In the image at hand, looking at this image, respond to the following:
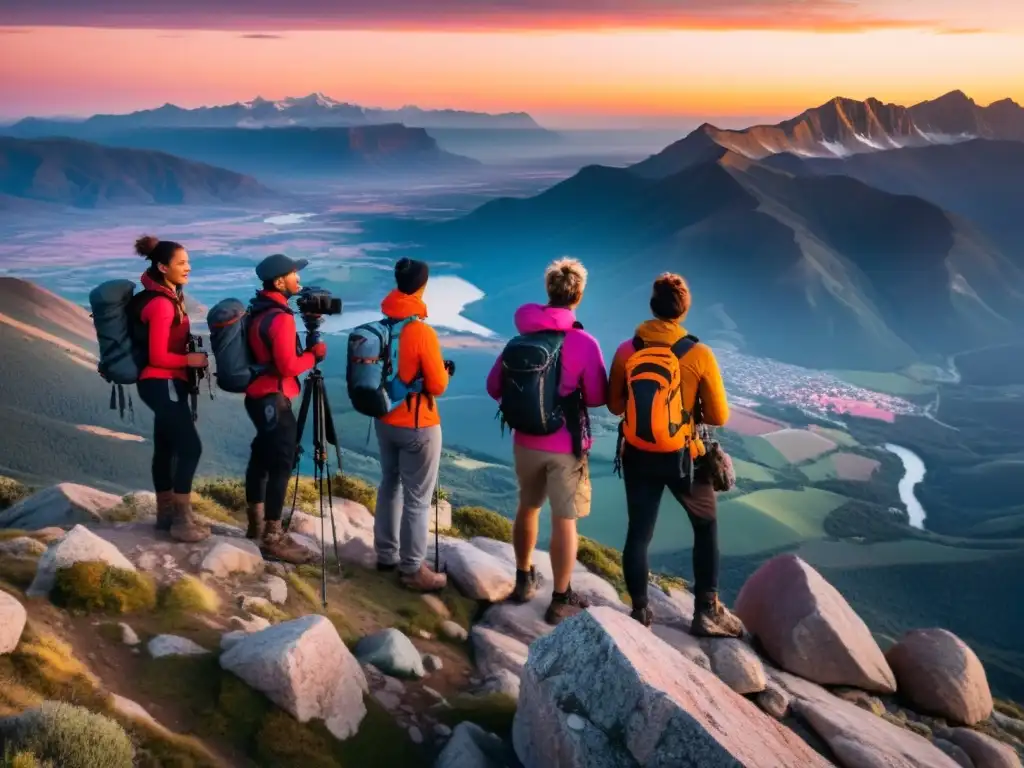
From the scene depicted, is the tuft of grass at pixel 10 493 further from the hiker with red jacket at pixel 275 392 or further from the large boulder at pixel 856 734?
the large boulder at pixel 856 734

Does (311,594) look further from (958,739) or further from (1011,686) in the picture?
(1011,686)

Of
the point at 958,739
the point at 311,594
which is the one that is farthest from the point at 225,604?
the point at 958,739

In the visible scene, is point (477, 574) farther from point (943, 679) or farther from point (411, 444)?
point (943, 679)

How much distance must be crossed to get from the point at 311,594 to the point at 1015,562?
135 metres

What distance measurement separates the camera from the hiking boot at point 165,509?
8.46 metres

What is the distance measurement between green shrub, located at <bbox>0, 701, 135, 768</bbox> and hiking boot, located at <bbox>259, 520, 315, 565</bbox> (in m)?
3.65

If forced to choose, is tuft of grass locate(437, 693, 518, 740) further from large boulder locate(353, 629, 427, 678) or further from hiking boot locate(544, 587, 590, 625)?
hiking boot locate(544, 587, 590, 625)

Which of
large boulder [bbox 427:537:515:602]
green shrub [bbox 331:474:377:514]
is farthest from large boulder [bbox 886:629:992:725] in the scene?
green shrub [bbox 331:474:377:514]

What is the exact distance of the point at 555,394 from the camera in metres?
7.80

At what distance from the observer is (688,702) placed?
574cm

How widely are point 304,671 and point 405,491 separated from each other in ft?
8.89

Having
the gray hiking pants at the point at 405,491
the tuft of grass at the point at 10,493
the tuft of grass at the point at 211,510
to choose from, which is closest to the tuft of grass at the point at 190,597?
the gray hiking pants at the point at 405,491

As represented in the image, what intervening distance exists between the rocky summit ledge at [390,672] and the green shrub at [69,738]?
1 cm

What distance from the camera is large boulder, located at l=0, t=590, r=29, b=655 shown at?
559 cm
